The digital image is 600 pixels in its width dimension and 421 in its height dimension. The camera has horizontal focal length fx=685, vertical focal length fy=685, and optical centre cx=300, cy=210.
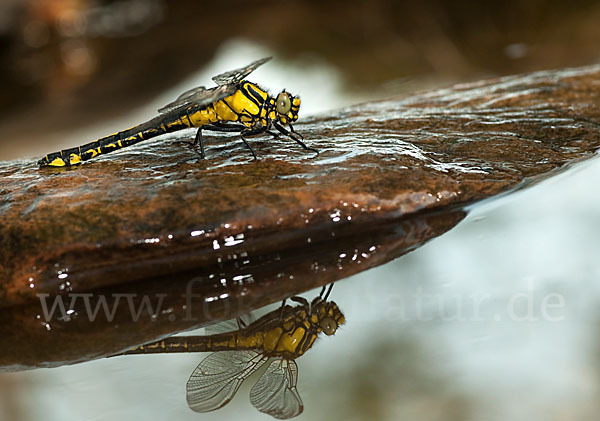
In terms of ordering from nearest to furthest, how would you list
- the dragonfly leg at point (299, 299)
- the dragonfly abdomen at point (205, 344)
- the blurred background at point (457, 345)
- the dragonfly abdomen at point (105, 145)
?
1. the blurred background at point (457, 345)
2. the dragonfly abdomen at point (205, 344)
3. the dragonfly leg at point (299, 299)
4. the dragonfly abdomen at point (105, 145)

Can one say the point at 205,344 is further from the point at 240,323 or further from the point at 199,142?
the point at 199,142

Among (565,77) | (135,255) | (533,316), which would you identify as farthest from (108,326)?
(565,77)

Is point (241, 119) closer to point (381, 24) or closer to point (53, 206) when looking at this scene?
point (53, 206)

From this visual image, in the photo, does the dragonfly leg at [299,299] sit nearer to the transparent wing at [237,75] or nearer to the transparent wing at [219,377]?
the transparent wing at [219,377]

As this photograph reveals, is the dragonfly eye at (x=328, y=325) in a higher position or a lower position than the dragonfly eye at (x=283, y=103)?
lower

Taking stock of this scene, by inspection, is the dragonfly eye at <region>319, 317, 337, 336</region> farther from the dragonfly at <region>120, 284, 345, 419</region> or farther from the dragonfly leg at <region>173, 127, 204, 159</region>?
the dragonfly leg at <region>173, 127, 204, 159</region>

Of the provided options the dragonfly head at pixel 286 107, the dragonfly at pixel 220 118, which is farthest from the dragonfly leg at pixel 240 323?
the dragonfly head at pixel 286 107

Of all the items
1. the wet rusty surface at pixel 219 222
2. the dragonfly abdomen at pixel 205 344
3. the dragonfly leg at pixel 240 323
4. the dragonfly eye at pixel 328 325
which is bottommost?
the dragonfly eye at pixel 328 325
